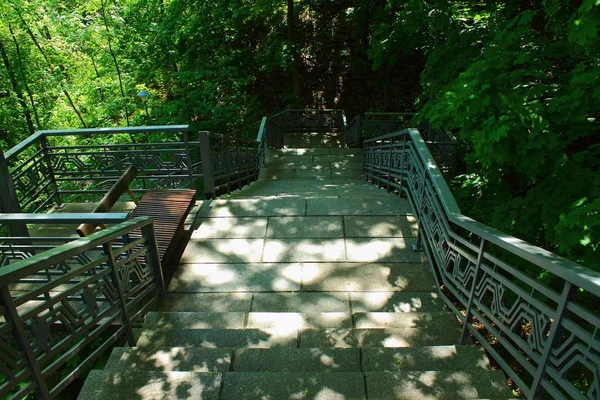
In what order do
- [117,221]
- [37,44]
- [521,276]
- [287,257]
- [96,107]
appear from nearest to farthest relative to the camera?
[521,276], [117,221], [287,257], [37,44], [96,107]

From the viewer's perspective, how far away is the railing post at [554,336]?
5.35 feet

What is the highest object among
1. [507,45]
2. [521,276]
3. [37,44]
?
[37,44]

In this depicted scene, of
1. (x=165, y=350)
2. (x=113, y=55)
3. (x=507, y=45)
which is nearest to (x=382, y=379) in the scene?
(x=165, y=350)

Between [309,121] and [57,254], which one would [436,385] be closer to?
[57,254]

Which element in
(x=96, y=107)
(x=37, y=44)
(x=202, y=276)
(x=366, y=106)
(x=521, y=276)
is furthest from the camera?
(x=366, y=106)

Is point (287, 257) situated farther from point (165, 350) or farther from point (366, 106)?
point (366, 106)

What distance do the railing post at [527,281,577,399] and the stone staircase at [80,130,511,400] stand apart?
302 mm

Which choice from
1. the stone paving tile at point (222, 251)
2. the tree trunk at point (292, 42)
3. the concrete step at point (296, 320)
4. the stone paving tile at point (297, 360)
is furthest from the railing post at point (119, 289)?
the tree trunk at point (292, 42)

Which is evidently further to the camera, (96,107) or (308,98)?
(308,98)

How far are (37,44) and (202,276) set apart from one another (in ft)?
49.7

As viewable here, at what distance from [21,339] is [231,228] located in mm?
3007

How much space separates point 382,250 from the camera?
421 centimetres

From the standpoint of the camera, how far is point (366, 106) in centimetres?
1855

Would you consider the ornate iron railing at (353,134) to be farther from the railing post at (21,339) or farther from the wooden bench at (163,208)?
the railing post at (21,339)
